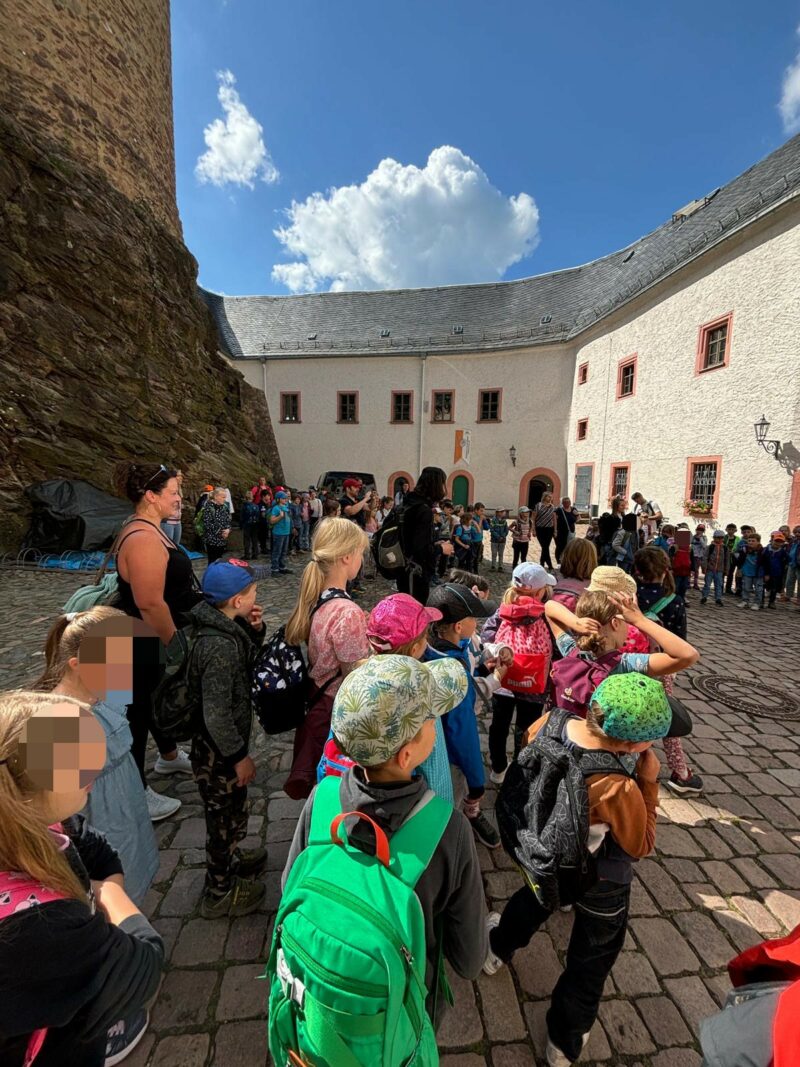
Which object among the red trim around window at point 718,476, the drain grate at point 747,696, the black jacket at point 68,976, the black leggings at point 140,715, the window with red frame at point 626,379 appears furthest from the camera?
the window with red frame at point 626,379

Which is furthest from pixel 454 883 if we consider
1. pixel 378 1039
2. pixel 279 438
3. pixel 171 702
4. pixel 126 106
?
pixel 279 438

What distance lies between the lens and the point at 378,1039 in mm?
986

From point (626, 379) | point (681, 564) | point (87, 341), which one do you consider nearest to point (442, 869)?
point (681, 564)

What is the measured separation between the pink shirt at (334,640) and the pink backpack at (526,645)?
46.6 inches

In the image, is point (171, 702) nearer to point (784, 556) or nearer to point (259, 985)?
point (259, 985)

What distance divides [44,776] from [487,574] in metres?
11.1

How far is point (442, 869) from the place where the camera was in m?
1.24

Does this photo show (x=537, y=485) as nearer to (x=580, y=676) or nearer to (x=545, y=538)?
(x=545, y=538)

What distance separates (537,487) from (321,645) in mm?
22919

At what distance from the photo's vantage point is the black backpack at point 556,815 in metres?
1.55

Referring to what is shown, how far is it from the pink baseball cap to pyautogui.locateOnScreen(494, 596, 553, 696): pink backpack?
1.06 metres

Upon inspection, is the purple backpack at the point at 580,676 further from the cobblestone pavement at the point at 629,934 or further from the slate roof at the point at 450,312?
the slate roof at the point at 450,312

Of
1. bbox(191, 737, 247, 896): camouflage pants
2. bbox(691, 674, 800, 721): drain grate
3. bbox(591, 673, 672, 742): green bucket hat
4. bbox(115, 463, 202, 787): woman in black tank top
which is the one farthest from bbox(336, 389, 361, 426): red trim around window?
bbox(591, 673, 672, 742): green bucket hat

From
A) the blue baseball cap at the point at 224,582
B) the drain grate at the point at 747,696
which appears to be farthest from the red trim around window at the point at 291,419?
the blue baseball cap at the point at 224,582
